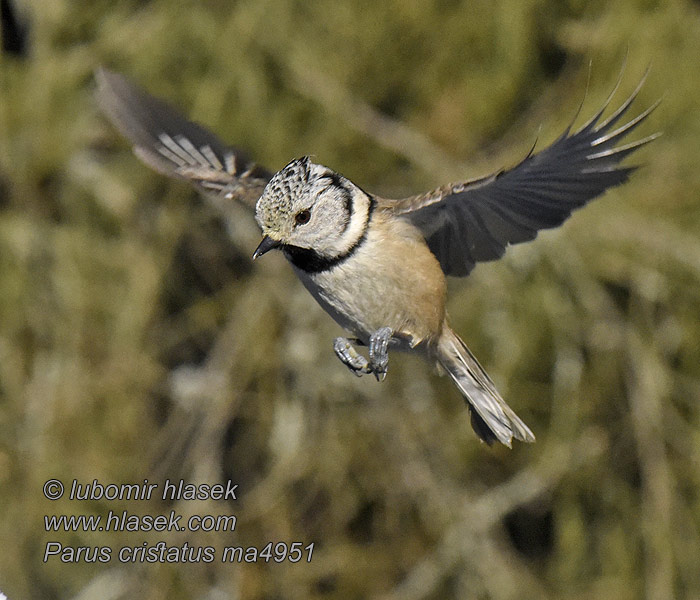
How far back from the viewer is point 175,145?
333 centimetres

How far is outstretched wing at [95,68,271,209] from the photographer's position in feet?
10.1

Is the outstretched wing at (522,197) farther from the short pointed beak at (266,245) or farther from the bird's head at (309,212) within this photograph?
the short pointed beak at (266,245)

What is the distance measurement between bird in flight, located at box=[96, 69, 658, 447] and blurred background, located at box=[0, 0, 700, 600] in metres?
1.76

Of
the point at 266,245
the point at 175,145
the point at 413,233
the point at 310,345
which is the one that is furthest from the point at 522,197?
the point at 310,345

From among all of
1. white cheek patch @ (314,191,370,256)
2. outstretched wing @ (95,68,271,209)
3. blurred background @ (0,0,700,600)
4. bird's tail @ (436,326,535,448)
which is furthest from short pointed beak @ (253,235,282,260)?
blurred background @ (0,0,700,600)

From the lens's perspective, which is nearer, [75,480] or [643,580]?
[75,480]

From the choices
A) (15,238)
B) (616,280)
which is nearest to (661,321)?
(616,280)

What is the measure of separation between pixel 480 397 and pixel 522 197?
72 centimetres

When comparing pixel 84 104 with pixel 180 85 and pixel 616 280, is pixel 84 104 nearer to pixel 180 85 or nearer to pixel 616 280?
pixel 180 85

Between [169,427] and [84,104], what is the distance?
164cm

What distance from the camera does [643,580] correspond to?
494 cm

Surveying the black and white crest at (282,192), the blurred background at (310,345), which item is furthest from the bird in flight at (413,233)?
the blurred background at (310,345)

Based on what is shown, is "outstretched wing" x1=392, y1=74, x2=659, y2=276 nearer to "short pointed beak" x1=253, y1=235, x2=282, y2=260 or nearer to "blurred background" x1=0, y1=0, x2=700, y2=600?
"short pointed beak" x1=253, y1=235, x2=282, y2=260

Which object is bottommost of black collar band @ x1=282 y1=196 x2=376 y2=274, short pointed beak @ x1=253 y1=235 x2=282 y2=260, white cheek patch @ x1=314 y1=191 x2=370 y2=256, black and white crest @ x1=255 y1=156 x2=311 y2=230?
black collar band @ x1=282 y1=196 x2=376 y2=274
